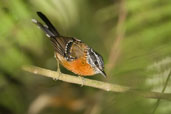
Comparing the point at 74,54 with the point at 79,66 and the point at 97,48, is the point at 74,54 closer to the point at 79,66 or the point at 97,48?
the point at 79,66

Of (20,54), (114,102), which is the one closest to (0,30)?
(20,54)

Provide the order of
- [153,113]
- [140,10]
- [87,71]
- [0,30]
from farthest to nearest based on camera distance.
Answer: [87,71] < [140,10] < [0,30] < [153,113]

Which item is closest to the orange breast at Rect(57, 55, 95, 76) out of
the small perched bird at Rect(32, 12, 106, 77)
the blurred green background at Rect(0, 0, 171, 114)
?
the small perched bird at Rect(32, 12, 106, 77)

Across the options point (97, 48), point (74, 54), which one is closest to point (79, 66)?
point (74, 54)

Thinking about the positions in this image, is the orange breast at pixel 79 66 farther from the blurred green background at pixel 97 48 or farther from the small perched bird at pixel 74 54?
the blurred green background at pixel 97 48

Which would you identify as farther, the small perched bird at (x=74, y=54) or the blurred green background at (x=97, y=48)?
the small perched bird at (x=74, y=54)

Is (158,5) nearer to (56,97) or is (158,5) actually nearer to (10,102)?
(10,102)

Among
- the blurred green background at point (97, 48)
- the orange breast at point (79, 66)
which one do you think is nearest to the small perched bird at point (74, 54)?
the orange breast at point (79, 66)

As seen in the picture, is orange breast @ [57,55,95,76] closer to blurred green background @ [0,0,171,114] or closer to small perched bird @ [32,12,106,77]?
small perched bird @ [32,12,106,77]
